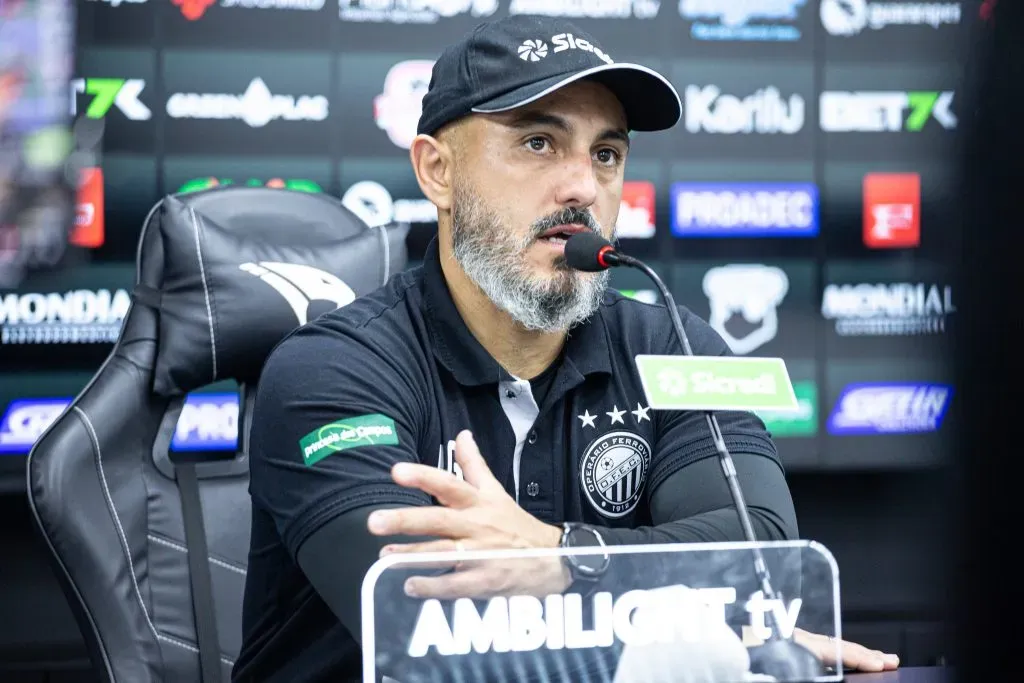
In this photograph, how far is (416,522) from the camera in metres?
0.78

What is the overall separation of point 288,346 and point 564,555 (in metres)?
0.60

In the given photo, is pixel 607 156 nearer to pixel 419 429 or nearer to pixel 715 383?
pixel 419 429

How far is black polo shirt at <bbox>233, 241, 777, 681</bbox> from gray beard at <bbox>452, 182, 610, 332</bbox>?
50 mm

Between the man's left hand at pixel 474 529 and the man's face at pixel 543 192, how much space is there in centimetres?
39

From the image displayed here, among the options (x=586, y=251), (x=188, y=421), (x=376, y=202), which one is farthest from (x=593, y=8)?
(x=586, y=251)

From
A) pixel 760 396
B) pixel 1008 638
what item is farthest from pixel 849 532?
pixel 1008 638

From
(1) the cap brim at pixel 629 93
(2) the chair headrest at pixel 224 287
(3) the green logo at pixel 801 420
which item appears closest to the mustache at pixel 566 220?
(1) the cap brim at pixel 629 93

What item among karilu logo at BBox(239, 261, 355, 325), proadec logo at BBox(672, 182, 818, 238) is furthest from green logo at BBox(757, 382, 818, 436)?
karilu logo at BBox(239, 261, 355, 325)

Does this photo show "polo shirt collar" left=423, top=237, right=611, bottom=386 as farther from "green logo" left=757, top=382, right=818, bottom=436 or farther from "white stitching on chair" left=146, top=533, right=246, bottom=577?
"green logo" left=757, top=382, right=818, bottom=436

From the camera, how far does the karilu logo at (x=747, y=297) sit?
2.77 m

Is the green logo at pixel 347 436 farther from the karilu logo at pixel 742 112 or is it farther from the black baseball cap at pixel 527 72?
the karilu logo at pixel 742 112

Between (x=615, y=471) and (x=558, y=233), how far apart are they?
0.26m

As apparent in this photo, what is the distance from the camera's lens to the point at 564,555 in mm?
676

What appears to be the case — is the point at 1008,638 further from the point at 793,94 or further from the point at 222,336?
the point at 793,94
